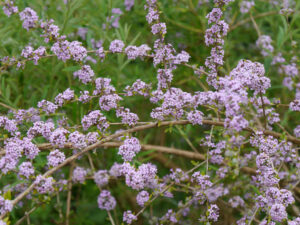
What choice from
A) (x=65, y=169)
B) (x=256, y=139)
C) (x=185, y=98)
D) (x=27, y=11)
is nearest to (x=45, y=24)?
(x=27, y=11)

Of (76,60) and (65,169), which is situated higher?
(76,60)

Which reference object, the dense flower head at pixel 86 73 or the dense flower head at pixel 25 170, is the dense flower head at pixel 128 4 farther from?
the dense flower head at pixel 25 170

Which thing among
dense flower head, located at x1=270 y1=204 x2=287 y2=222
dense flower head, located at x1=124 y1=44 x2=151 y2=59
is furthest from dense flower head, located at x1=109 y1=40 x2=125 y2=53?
dense flower head, located at x1=270 y1=204 x2=287 y2=222

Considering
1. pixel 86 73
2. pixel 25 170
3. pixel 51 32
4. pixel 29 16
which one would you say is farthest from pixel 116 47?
pixel 25 170

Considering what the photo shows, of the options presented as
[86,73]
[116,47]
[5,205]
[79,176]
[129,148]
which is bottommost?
[79,176]

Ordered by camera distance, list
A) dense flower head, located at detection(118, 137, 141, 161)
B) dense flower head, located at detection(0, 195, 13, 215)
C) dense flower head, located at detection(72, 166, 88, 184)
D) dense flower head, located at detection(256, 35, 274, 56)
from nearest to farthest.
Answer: dense flower head, located at detection(0, 195, 13, 215) < dense flower head, located at detection(118, 137, 141, 161) < dense flower head, located at detection(72, 166, 88, 184) < dense flower head, located at detection(256, 35, 274, 56)

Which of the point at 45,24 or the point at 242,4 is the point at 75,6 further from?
the point at 242,4

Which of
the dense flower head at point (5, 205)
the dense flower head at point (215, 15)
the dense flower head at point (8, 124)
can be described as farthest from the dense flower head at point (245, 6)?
the dense flower head at point (5, 205)

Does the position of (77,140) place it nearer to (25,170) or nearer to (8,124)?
(25,170)

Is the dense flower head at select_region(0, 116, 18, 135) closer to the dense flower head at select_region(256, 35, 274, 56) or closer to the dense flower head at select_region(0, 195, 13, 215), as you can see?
the dense flower head at select_region(0, 195, 13, 215)
